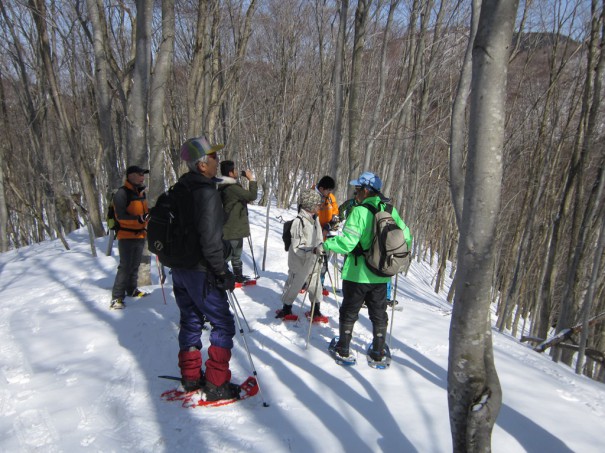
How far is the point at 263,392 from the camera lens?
10.9 ft

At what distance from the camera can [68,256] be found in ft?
28.2

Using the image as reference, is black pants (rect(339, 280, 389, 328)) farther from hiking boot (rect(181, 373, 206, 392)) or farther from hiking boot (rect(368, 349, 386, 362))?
hiking boot (rect(181, 373, 206, 392))

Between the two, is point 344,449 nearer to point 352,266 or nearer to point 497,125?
point 352,266

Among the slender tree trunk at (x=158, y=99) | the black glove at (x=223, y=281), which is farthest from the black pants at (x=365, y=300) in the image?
the slender tree trunk at (x=158, y=99)

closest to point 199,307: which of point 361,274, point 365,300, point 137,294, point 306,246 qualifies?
point 361,274

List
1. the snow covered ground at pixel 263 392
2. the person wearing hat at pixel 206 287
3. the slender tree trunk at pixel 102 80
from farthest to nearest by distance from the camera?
the slender tree trunk at pixel 102 80
the person wearing hat at pixel 206 287
the snow covered ground at pixel 263 392

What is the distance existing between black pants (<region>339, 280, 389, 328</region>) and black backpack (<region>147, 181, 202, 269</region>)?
164 cm

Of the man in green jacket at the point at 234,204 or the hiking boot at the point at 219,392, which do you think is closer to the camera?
the hiking boot at the point at 219,392

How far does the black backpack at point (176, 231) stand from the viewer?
2912 millimetres

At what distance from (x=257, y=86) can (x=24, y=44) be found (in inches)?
348

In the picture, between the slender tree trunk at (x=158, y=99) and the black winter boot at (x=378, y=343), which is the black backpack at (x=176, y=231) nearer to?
the black winter boot at (x=378, y=343)

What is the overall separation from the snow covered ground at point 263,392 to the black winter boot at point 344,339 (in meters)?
0.17

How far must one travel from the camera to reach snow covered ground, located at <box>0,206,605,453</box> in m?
2.74

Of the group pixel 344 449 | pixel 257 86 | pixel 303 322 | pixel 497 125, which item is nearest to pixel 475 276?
pixel 497 125
